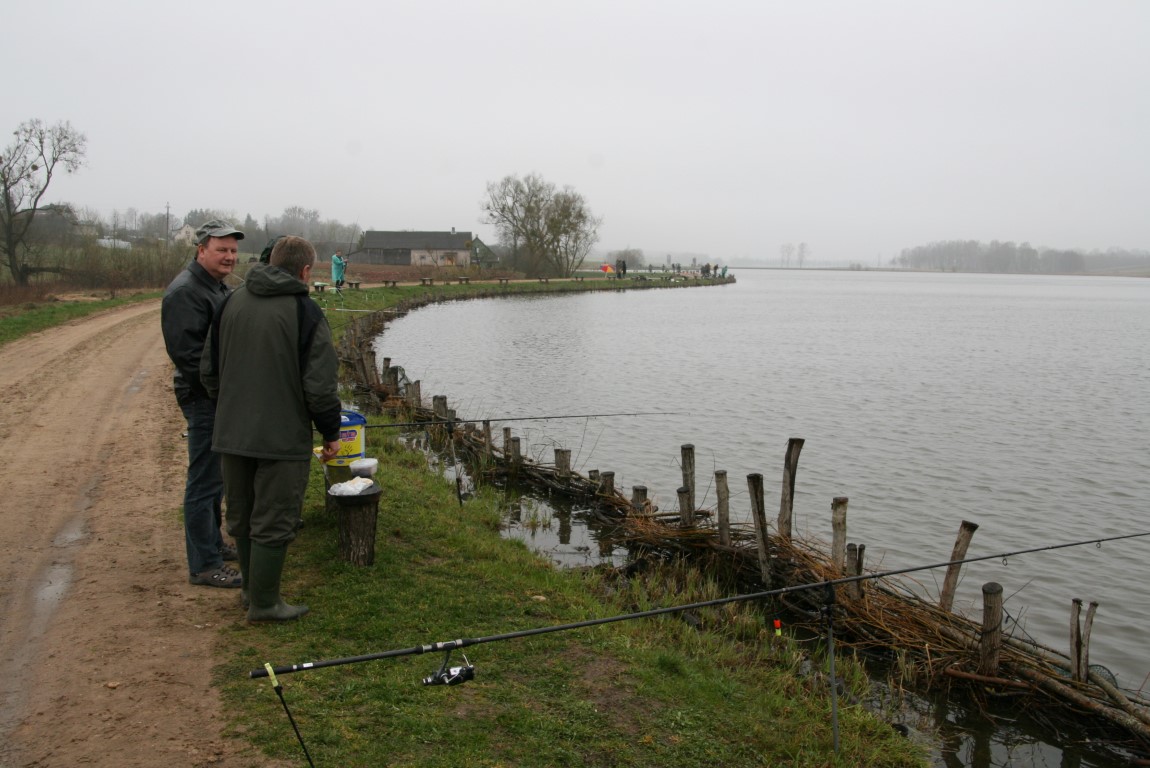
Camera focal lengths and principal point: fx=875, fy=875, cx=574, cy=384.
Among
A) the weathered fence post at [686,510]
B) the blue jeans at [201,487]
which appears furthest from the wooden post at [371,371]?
the blue jeans at [201,487]

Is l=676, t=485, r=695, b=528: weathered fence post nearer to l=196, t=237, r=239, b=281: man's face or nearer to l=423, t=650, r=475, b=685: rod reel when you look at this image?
l=423, t=650, r=475, b=685: rod reel

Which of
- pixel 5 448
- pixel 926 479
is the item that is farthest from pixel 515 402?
pixel 5 448

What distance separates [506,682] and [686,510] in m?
4.45

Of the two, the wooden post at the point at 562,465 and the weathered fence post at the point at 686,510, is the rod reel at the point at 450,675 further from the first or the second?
the wooden post at the point at 562,465

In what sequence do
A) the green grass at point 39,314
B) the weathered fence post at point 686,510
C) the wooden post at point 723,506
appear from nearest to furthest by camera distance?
the wooden post at point 723,506
the weathered fence post at point 686,510
the green grass at point 39,314

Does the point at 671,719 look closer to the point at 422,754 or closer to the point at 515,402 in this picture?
the point at 422,754

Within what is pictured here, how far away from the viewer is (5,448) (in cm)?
936

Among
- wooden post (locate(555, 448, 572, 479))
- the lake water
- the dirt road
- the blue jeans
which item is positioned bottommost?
the lake water

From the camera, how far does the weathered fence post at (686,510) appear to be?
30.2 feet

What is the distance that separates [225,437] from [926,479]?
11322mm

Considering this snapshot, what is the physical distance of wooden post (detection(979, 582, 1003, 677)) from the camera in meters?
6.22

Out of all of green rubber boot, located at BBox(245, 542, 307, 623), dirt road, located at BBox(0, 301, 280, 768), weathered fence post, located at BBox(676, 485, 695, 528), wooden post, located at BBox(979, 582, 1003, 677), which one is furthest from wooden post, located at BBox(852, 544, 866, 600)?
dirt road, located at BBox(0, 301, 280, 768)

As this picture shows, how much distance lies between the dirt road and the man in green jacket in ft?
2.60

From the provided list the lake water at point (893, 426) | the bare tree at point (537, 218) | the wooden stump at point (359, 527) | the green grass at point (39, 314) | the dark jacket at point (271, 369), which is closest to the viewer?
the dark jacket at point (271, 369)
